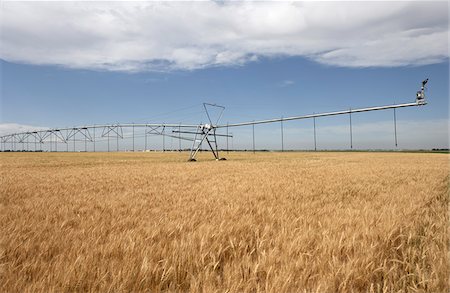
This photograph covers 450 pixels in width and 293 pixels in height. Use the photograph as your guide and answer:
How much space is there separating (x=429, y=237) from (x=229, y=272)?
3531 mm

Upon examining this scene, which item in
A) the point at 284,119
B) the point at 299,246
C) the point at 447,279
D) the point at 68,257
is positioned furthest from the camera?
the point at 284,119

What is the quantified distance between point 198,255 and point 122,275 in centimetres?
101

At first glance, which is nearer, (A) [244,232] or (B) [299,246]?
(B) [299,246]

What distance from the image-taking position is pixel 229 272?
10.9 ft

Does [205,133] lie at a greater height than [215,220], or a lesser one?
greater

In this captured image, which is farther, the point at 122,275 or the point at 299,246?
the point at 299,246

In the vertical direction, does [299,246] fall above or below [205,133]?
below

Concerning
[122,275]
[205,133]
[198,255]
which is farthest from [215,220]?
[205,133]

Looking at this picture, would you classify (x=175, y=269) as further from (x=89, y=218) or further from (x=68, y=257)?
(x=89, y=218)

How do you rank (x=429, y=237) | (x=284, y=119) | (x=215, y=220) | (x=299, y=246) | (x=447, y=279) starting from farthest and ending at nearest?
1. (x=284, y=119)
2. (x=215, y=220)
3. (x=429, y=237)
4. (x=299, y=246)
5. (x=447, y=279)

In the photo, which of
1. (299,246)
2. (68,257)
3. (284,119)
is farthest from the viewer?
(284,119)

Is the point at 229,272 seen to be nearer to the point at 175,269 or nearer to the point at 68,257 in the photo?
the point at 175,269

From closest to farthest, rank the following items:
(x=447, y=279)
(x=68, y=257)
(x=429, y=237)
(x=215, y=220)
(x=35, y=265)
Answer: (x=447, y=279), (x=35, y=265), (x=68, y=257), (x=429, y=237), (x=215, y=220)

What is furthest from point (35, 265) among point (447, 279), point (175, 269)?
point (447, 279)
